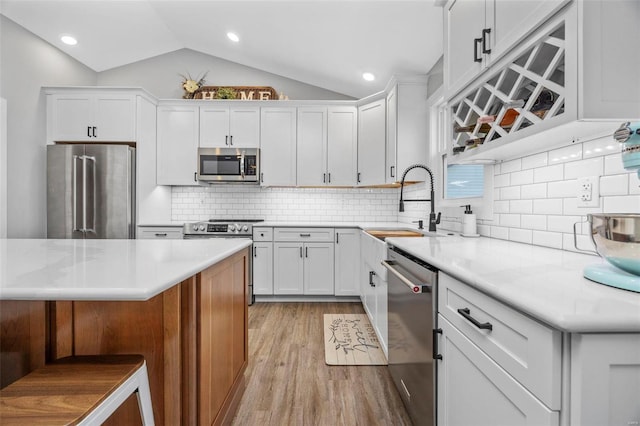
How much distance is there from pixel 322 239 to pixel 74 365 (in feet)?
9.68

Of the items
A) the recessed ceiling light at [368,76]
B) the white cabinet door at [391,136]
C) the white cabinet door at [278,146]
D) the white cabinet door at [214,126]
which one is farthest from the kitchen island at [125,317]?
the recessed ceiling light at [368,76]

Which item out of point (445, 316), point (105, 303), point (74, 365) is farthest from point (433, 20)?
point (74, 365)

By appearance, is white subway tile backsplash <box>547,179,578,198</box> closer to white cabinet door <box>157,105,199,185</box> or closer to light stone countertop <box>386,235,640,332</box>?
light stone countertop <box>386,235,640,332</box>

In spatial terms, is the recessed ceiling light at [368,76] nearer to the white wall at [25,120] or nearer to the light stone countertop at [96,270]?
the light stone countertop at [96,270]

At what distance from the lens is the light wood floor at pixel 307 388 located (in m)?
1.72

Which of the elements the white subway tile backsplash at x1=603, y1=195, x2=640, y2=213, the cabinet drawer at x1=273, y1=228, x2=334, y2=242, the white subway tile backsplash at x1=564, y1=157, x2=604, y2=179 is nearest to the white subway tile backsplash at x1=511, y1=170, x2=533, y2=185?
the white subway tile backsplash at x1=564, y1=157, x2=604, y2=179

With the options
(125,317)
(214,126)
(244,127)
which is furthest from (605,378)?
(214,126)

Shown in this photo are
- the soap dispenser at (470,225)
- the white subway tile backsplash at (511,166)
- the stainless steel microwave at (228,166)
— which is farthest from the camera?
the stainless steel microwave at (228,166)

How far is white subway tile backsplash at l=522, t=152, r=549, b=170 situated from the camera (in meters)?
1.60

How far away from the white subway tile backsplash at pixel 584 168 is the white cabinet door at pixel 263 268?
2973mm

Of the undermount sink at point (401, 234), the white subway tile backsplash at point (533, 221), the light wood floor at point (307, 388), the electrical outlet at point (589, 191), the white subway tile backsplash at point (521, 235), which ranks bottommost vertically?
the light wood floor at point (307, 388)

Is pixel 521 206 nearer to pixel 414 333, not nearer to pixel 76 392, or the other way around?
pixel 414 333

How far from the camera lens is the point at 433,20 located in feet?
8.64

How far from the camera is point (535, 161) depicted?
5.49ft
